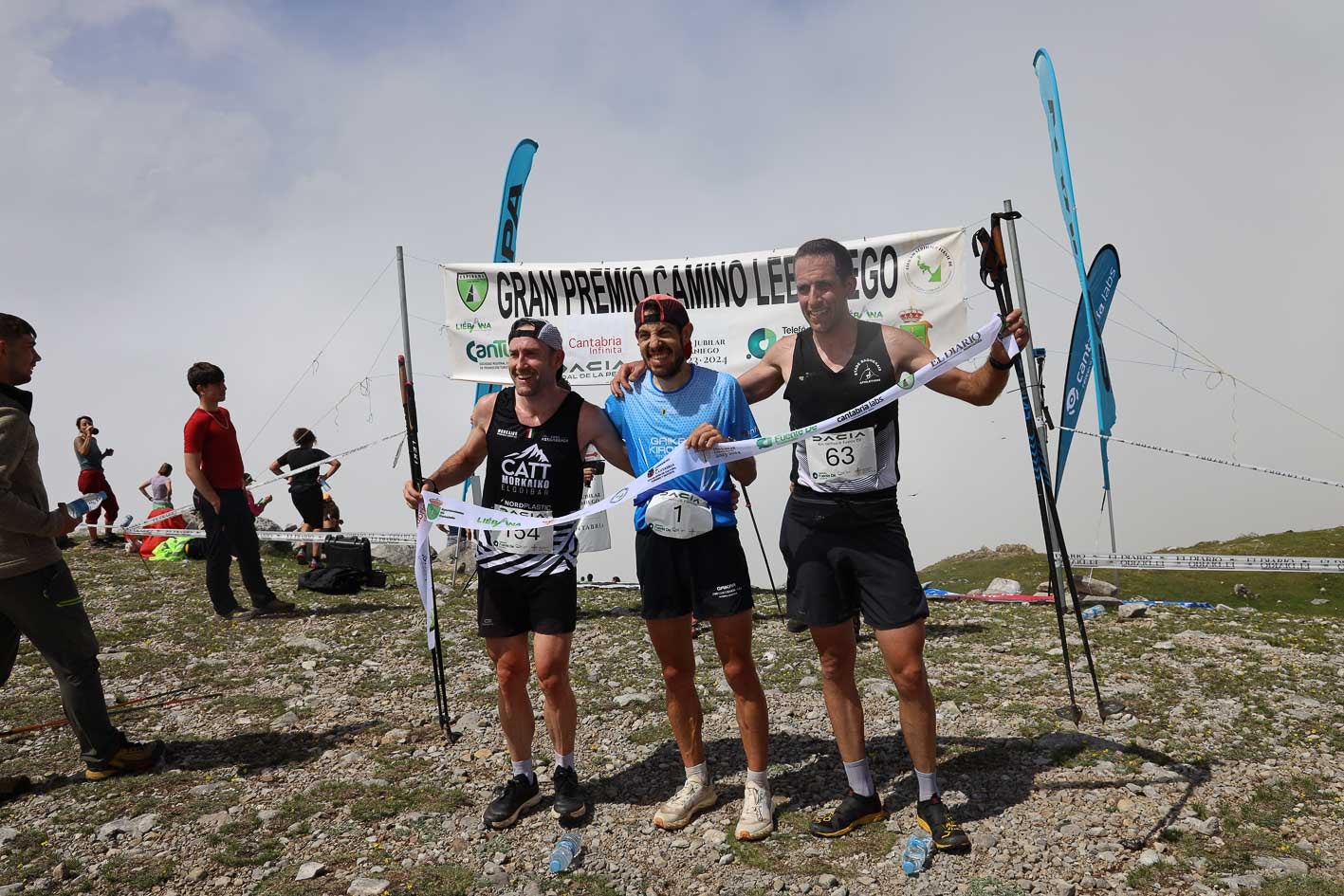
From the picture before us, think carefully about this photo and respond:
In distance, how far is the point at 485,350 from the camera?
452 inches

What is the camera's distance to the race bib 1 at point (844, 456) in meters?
4.05

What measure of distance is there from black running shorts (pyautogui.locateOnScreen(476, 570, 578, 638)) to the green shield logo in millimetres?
7760

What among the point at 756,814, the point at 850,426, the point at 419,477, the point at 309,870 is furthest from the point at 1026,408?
the point at 309,870

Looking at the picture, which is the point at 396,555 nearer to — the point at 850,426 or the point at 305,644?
the point at 305,644

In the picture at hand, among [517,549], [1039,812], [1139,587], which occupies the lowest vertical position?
[1139,587]

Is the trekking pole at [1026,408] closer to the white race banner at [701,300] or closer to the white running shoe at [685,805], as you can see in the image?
the white running shoe at [685,805]

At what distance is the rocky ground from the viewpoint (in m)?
3.90

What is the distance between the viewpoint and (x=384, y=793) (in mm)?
4945

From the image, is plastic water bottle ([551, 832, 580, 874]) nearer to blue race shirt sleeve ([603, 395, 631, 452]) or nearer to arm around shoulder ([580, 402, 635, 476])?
arm around shoulder ([580, 402, 635, 476])

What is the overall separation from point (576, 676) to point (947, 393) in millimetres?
4476

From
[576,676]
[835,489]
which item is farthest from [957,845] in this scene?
[576,676]

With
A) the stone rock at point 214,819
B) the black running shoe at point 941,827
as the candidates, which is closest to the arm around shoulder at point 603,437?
the black running shoe at point 941,827

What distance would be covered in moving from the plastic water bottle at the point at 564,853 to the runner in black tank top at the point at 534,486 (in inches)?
55.0

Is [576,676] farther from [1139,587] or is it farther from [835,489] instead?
[1139,587]
